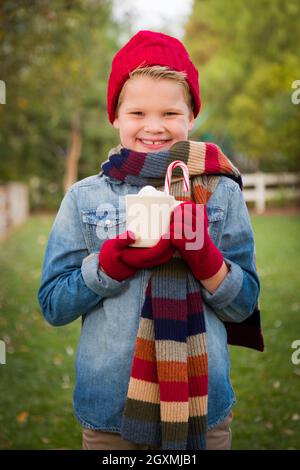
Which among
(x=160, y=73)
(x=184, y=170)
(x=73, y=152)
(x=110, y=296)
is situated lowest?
(x=110, y=296)

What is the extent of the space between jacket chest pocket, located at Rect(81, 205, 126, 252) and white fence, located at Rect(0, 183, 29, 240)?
13.5 meters

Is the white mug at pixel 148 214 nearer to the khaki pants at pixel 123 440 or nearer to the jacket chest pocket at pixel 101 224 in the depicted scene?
the jacket chest pocket at pixel 101 224

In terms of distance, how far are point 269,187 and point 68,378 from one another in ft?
61.9

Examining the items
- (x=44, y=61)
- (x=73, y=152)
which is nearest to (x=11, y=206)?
(x=73, y=152)

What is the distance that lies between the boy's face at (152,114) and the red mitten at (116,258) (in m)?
0.36

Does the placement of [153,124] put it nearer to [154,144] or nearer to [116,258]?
[154,144]

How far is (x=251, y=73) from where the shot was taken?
2381 centimetres

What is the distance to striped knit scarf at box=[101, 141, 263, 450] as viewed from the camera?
174 cm

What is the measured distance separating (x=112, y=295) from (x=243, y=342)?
0.51m

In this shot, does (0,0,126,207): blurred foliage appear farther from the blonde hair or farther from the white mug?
the white mug

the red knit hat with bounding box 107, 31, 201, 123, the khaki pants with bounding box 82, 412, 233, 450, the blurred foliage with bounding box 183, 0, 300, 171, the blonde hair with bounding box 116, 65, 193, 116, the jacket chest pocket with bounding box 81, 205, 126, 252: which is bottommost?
the khaki pants with bounding box 82, 412, 233, 450

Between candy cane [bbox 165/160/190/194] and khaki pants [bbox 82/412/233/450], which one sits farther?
khaki pants [bbox 82/412/233/450]

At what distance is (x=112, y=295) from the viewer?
1.83 m

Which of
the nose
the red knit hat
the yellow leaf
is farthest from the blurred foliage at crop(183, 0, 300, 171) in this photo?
the nose
